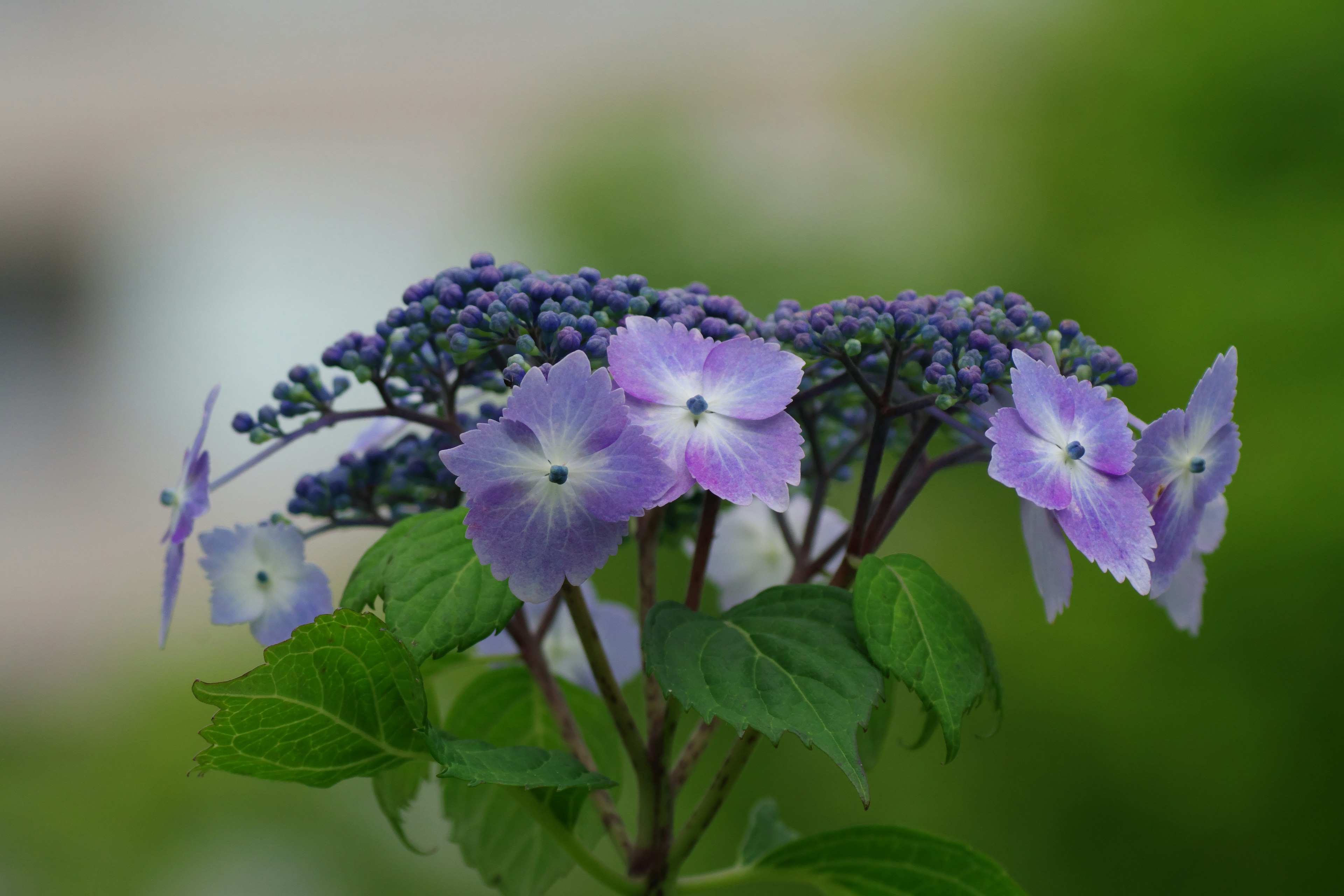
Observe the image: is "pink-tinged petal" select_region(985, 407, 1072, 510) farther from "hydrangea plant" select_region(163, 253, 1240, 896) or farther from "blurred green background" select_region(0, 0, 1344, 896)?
"blurred green background" select_region(0, 0, 1344, 896)

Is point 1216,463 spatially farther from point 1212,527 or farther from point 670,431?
point 670,431

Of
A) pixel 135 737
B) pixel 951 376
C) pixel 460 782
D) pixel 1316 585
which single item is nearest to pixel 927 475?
pixel 951 376

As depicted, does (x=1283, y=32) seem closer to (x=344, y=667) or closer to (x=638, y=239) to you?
(x=638, y=239)

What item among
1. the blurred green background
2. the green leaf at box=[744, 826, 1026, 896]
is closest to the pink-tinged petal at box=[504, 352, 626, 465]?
the green leaf at box=[744, 826, 1026, 896]

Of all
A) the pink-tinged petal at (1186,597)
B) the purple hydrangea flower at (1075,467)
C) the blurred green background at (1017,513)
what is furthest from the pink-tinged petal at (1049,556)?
the blurred green background at (1017,513)

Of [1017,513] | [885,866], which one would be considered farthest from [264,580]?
[1017,513]

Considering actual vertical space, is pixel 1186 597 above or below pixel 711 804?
above
